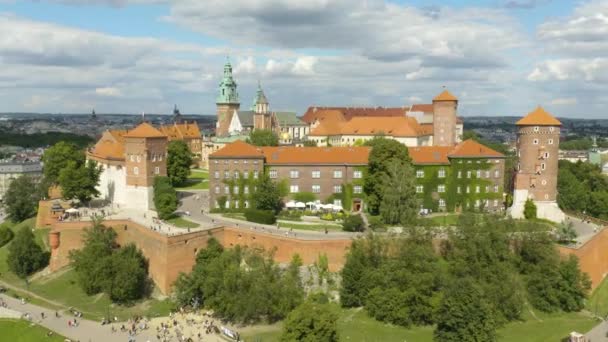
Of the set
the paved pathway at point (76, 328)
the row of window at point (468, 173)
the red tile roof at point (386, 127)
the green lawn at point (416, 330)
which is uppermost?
the red tile roof at point (386, 127)

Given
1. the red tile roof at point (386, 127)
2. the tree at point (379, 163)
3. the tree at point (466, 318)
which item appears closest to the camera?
the tree at point (466, 318)

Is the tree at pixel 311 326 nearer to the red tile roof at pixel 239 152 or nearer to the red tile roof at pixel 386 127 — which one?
the red tile roof at pixel 239 152

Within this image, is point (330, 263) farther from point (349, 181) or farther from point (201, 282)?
point (349, 181)

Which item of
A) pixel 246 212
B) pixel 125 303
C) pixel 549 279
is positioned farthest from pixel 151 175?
pixel 549 279

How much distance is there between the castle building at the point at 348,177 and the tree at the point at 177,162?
1702cm

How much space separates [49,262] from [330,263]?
31.6 meters

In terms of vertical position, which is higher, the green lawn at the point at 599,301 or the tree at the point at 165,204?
the tree at the point at 165,204

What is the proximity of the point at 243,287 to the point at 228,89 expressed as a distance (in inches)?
3243

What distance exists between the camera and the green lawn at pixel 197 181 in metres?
84.4

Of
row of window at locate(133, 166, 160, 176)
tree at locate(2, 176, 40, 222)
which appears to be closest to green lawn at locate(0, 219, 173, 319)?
row of window at locate(133, 166, 160, 176)

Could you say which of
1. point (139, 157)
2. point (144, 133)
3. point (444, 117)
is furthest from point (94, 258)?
point (444, 117)

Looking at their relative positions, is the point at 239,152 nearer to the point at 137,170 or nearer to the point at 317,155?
the point at 317,155

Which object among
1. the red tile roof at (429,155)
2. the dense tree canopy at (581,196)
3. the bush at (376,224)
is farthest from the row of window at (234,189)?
the dense tree canopy at (581,196)

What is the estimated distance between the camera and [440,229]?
183ft
